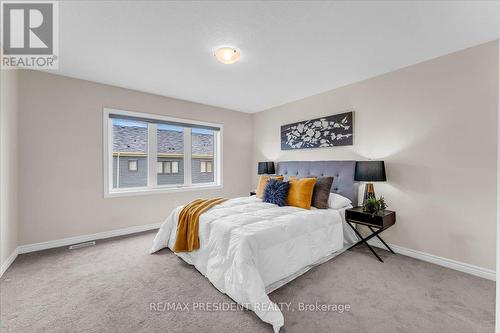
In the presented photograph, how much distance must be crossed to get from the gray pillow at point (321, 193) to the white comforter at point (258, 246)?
175 mm

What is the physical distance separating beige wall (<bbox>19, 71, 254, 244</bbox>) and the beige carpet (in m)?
0.60

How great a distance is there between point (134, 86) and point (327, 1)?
3.04 m

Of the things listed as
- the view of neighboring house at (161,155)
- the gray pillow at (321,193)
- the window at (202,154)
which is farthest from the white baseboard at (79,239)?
the gray pillow at (321,193)

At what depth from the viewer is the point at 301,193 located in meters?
2.88

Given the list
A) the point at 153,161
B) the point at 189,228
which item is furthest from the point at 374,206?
the point at 153,161

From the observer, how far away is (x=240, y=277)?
1659 mm

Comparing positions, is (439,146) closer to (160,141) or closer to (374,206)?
(374,206)

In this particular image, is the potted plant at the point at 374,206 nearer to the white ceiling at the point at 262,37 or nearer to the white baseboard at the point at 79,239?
the white ceiling at the point at 262,37

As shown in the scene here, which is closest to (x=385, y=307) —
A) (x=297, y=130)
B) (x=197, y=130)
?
(x=297, y=130)

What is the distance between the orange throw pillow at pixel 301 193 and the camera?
9.25 ft

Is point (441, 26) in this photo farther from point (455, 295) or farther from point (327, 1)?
point (455, 295)

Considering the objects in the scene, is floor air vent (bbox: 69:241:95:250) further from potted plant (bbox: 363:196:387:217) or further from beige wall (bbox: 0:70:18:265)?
potted plant (bbox: 363:196:387:217)

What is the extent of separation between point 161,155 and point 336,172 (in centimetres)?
310

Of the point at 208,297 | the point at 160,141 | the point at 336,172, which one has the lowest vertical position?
the point at 208,297
